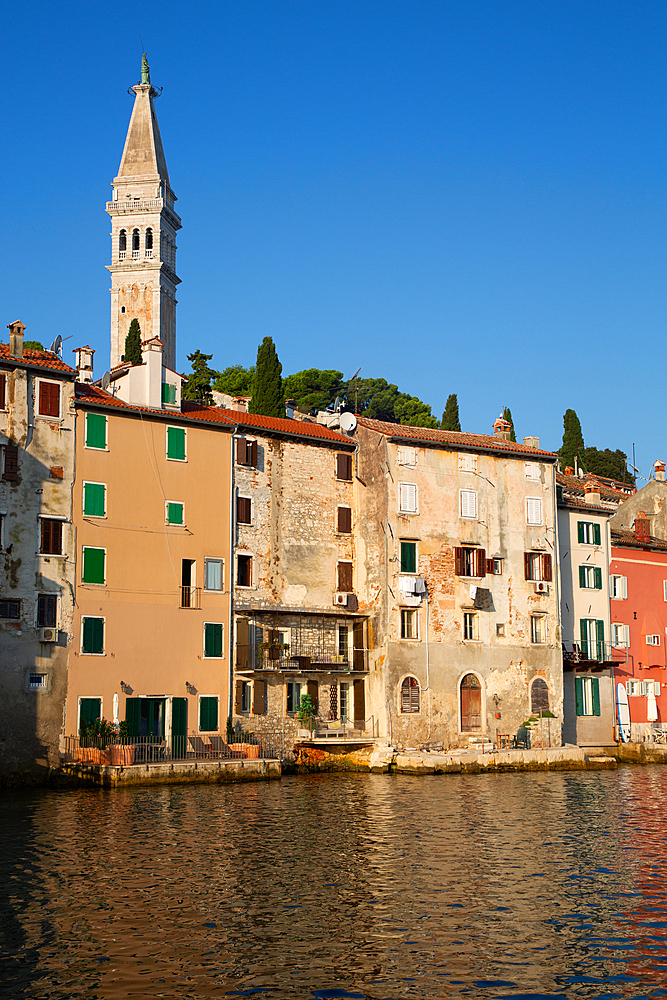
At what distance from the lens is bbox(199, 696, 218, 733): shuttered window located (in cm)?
4162

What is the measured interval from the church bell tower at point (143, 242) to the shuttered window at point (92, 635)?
68.8 meters

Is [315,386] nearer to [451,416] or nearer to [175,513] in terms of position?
[451,416]

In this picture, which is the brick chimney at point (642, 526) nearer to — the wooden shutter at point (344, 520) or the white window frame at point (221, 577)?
the wooden shutter at point (344, 520)

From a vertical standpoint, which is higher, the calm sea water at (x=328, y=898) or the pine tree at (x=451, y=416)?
the pine tree at (x=451, y=416)

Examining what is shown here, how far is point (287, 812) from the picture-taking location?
3011 cm

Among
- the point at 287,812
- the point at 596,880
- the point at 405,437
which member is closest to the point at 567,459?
the point at 405,437

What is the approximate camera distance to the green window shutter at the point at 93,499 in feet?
131

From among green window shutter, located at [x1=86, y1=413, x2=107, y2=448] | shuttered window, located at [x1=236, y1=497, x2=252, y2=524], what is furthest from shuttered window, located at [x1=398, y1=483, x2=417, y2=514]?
green window shutter, located at [x1=86, y1=413, x2=107, y2=448]

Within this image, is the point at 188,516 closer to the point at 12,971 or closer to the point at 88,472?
the point at 88,472

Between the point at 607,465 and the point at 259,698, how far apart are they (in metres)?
67.1

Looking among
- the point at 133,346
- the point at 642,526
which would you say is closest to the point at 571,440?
the point at 642,526

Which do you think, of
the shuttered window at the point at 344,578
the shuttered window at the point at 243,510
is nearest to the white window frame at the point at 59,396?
the shuttered window at the point at 243,510

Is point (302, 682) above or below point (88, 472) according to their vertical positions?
below

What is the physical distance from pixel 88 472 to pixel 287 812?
51.9ft
